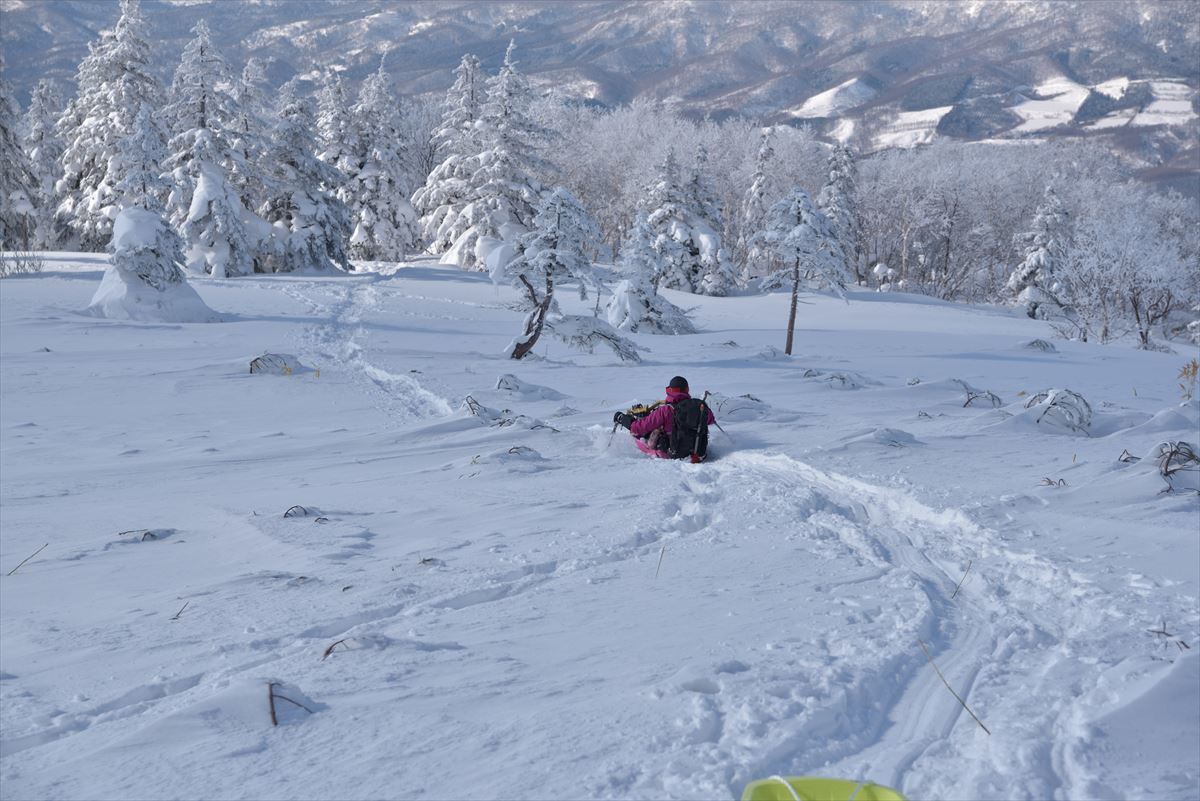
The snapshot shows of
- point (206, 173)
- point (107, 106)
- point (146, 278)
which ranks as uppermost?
point (107, 106)

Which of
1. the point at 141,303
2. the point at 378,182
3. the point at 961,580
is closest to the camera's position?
the point at 961,580

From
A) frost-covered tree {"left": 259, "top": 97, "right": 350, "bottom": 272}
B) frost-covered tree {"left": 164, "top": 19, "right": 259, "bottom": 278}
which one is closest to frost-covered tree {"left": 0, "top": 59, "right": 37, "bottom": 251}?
frost-covered tree {"left": 164, "top": 19, "right": 259, "bottom": 278}

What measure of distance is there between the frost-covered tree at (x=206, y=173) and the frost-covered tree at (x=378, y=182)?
8645 mm

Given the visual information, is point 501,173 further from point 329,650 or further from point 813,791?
point 813,791

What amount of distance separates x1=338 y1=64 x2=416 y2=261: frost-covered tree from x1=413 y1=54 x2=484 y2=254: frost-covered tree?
3.45 feet

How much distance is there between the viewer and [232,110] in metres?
30.5

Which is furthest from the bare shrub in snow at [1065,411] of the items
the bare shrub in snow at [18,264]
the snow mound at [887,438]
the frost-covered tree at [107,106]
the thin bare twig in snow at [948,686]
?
the frost-covered tree at [107,106]

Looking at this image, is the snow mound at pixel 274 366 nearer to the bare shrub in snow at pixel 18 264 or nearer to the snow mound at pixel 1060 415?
the snow mound at pixel 1060 415

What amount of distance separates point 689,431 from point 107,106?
107ft

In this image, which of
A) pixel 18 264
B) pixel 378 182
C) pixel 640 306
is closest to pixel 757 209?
pixel 378 182

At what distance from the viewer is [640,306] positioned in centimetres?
2388

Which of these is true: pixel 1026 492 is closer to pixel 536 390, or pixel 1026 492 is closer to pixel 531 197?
pixel 536 390

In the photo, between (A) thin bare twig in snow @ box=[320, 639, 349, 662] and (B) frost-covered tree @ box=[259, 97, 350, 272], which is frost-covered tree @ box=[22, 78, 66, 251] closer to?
(B) frost-covered tree @ box=[259, 97, 350, 272]

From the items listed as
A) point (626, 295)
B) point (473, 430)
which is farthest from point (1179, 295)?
point (473, 430)
